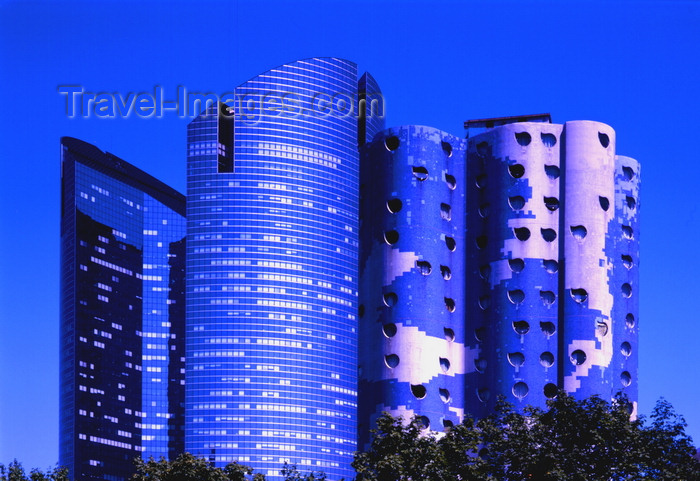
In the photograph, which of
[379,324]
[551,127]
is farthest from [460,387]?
[551,127]

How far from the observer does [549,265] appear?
122 m

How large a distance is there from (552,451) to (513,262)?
54132 millimetres

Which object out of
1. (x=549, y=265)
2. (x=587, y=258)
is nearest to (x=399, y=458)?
(x=549, y=265)

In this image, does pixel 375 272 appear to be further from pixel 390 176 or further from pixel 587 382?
pixel 587 382

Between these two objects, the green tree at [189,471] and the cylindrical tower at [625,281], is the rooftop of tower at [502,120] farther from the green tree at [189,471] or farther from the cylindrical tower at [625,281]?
the green tree at [189,471]

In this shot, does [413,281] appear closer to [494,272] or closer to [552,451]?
[494,272]

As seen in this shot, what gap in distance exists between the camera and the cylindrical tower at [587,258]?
393 feet

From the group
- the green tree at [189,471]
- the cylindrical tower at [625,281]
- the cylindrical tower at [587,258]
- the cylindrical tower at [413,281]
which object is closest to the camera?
the green tree at [189,471]

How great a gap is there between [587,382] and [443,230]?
21.0 metres

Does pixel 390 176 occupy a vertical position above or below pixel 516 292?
above

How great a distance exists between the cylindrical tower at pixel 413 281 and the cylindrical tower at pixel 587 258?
10.6 m

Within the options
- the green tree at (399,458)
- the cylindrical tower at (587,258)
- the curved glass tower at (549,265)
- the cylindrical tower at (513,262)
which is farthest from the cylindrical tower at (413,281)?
the green tree at (399,458)

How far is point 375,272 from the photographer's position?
404 feet

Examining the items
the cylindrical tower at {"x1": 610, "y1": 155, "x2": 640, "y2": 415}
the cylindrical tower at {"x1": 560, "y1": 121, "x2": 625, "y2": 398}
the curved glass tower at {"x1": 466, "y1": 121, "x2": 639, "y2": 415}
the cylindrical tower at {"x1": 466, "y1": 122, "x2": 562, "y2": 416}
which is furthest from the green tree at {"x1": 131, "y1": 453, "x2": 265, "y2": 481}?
the cylindrical tower at {"x1": 610, "y1": 155, "x2": 640, "y2": 415}
